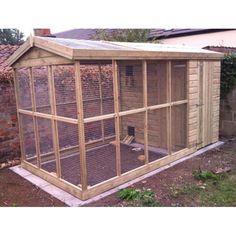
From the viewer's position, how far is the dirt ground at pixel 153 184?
3.40m

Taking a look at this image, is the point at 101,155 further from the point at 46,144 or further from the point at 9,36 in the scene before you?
the point at 9,36

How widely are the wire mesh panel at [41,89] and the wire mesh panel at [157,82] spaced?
1.82 m

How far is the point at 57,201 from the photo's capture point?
342cm

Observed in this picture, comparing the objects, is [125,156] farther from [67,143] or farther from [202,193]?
[202,193]

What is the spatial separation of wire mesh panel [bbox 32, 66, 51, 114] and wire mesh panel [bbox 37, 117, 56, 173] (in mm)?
183

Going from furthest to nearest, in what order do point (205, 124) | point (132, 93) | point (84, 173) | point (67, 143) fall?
point (205, 124), point (132, 93), point (67, 143), point (84, 173)

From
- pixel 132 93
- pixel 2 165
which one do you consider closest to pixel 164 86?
pixel 132 93

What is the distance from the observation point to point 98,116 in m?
3.47

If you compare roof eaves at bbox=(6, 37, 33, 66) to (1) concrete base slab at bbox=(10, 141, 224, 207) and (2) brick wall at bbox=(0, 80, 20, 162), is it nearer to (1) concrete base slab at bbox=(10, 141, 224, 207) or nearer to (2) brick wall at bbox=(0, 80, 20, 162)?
(2) brick wall at bbox=(0, 80, 20, 162)

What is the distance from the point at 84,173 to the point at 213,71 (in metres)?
3.54

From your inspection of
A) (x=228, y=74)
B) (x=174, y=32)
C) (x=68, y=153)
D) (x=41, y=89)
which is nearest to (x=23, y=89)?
(x=41, y=89)

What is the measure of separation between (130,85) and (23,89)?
1.87 metres

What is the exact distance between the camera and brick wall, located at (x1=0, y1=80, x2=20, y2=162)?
4715mm

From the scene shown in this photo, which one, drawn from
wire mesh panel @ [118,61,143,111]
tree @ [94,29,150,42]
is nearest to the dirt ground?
wire mesh panel @ [118,61,143,111]
